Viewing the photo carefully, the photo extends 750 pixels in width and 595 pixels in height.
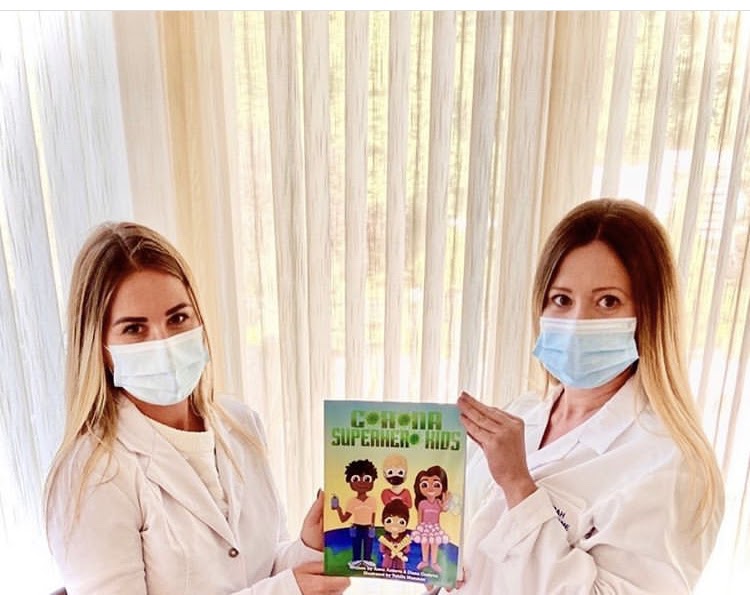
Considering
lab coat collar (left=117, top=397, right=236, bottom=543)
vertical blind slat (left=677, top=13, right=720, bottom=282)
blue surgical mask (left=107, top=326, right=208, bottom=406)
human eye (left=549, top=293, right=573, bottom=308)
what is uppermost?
vertical blind slat (left=677, top=13, right=720, bottom=282)

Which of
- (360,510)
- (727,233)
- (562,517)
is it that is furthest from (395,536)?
(727,233)

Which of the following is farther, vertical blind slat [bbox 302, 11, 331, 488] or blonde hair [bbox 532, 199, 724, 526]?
vertical blind slat [bbox 302, 11, 331, 488]

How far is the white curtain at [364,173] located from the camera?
1102 millimetres

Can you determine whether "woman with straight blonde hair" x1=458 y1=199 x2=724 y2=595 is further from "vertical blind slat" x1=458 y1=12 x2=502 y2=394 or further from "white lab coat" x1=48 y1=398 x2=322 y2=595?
"white lab coat" x1=48 y1=398 x2=322 y2=595

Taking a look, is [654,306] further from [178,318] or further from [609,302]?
[178,318]

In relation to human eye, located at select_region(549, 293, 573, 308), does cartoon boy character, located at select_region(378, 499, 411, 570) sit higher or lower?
lower

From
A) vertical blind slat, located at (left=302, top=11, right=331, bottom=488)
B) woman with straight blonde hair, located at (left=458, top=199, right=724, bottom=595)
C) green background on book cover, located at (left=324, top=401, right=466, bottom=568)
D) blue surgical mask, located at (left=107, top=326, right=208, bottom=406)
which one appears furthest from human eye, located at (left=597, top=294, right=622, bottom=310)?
blue surgical mask, located at (left=107, top=326, right=208, bottom=406)

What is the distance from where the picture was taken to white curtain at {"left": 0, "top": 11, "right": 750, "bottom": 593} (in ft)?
3.61

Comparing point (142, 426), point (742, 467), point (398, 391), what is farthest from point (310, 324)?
point (742, 467)

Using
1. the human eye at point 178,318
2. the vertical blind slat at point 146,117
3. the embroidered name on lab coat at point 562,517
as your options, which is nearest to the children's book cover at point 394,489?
the embroidered name on lab coat at point 562,517

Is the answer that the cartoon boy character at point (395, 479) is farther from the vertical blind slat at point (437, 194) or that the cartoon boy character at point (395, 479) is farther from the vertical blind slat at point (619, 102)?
the vertical blind slat at point (619, 102)

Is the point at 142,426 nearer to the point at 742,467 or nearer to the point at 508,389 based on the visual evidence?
the point at 508,389

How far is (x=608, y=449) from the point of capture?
1.01m

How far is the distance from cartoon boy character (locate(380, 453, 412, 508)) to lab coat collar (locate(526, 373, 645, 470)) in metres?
0.21
